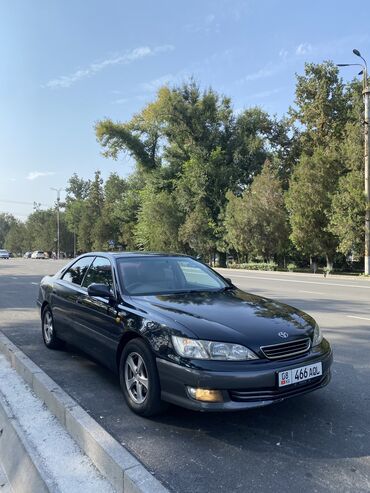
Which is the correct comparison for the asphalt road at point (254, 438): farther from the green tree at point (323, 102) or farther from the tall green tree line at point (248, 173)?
the green tree at point (323, 102)

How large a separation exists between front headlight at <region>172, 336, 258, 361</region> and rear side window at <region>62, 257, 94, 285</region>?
2648mm

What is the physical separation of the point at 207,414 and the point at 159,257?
1994 mm

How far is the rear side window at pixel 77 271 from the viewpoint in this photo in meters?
6.05

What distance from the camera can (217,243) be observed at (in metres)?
41.1

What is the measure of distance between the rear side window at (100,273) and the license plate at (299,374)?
213 centimetres

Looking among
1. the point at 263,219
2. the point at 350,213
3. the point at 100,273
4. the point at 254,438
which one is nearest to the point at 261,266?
the point at 263,219

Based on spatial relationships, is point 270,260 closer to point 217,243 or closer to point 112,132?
point 217,243

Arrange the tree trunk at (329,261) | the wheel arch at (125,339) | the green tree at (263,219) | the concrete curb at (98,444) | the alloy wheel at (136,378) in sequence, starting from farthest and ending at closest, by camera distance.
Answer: the green tree at (263,219), the tree trunk at (329,261), the wheel arch at (125,339), the alloy wheel at (136,378), the concrete curb at (98,444)

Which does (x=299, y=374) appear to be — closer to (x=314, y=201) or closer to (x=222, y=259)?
(x=314, y=201)

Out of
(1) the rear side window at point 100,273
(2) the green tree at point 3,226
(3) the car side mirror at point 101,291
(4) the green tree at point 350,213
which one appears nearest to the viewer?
(3) the car side mirror at point 101,291

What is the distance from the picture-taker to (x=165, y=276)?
536 cm

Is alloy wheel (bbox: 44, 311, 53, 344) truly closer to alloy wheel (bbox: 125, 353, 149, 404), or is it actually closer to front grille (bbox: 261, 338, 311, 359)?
alloy wheel (bbox: 125, 353, 149, 404)

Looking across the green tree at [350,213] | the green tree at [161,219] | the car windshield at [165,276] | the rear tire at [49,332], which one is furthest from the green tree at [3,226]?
the car windshield at [165,276]

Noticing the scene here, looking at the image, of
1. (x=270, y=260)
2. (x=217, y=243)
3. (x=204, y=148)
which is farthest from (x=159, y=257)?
(x=204, y=148)
